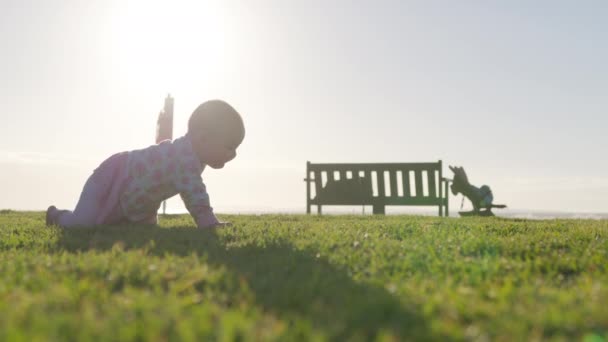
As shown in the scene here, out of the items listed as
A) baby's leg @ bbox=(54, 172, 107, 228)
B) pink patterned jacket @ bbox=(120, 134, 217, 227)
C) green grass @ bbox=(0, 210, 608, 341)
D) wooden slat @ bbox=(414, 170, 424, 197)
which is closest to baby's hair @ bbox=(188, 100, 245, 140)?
pink patterned jacket @ bbox=(120, 134, 217, 227)

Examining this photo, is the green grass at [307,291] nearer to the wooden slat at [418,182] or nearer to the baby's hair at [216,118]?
the baby's hair at [216,118]

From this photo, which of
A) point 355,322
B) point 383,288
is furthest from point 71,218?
point 355,322

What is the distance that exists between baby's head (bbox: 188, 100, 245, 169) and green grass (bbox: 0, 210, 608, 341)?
1.50 meters

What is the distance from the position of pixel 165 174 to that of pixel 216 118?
739 millimetres

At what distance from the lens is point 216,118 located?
5.31m

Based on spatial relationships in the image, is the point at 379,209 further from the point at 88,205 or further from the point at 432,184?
the point at 88,205

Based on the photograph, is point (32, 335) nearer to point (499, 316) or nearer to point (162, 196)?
point (499, 316)

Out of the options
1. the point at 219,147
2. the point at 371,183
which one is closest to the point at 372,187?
the point at 371,183

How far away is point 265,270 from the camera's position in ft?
9.09

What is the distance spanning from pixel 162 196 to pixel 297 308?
3914 mm

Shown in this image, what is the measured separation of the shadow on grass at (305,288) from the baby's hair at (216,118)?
1.45 metres

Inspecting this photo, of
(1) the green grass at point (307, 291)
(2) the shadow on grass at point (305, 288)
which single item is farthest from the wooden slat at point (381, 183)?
(2) the shadow on grass at point (305, 288)

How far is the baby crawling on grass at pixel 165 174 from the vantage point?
529 centimetres

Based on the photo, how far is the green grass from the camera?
1595 mm
